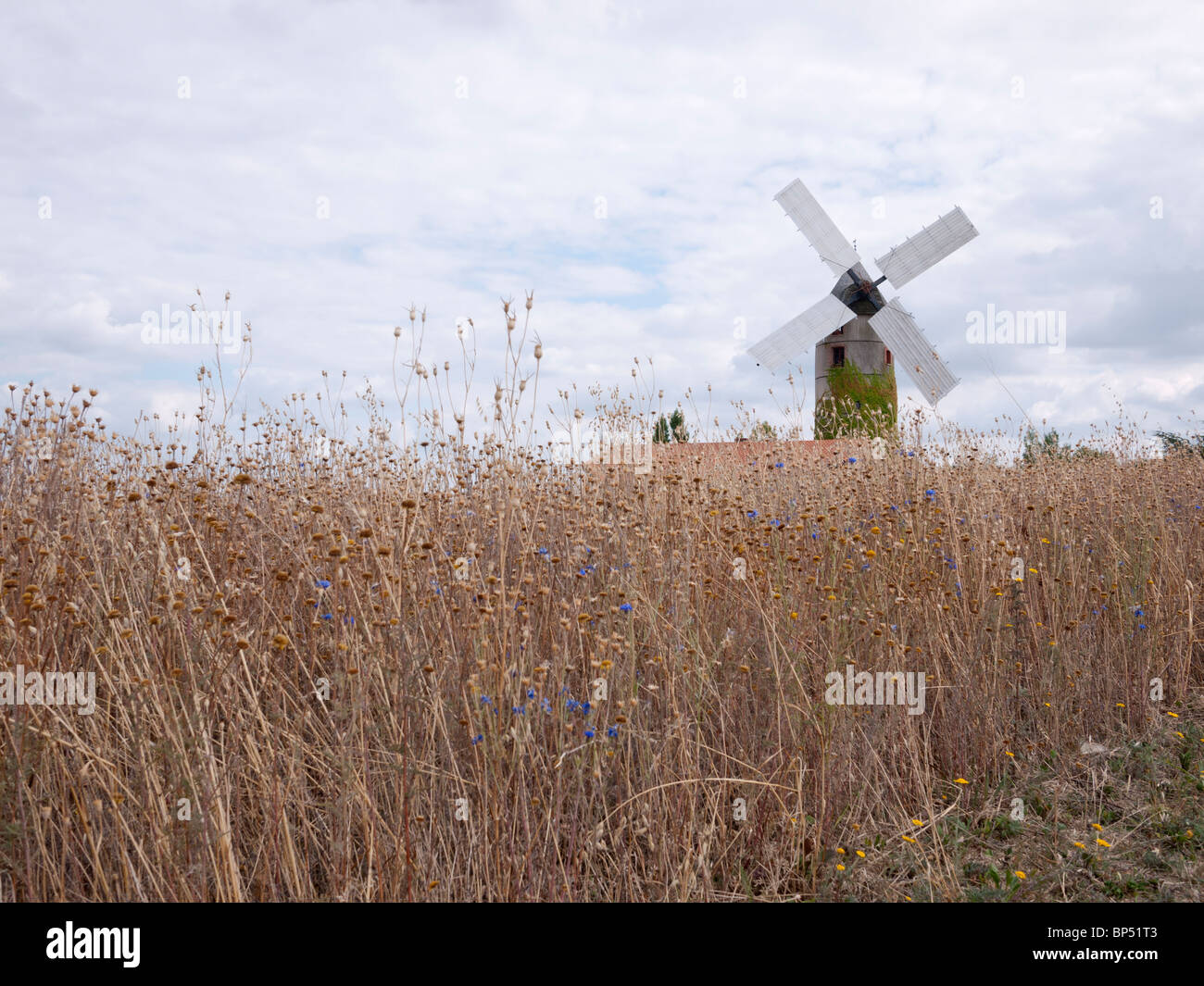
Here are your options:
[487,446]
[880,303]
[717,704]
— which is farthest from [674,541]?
[880,303]

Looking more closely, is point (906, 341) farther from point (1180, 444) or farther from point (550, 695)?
point (550, 695)

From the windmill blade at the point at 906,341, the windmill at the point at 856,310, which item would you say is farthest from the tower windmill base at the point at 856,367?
the windmill blade at the point at 906,341

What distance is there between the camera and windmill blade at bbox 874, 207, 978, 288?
16.8 meters

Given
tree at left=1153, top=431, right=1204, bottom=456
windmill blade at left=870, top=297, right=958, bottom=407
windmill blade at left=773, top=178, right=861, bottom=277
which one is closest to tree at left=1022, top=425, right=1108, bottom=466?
tree at left=1153, top=431, right=1204, bottom=456

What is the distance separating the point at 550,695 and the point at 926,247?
16.8 metres

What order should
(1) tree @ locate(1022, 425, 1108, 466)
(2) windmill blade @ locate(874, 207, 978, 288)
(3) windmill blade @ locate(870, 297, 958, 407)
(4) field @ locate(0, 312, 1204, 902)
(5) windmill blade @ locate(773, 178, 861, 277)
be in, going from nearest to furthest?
(4) field @ locate(0, 312, 1204, 902) → (1) tree @ locate(1022, 425, 1108, 466) → (3) windmill blade @ locate(870, 297, 958, 407) → (2) windmill blade @ locate(874, 207, 978, 288) → (5) windmill blade @ locate(773, 178, 861, 277)

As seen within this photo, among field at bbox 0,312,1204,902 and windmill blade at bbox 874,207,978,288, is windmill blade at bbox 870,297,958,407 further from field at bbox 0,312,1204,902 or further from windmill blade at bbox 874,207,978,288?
field at bbox 0,312,1204,902

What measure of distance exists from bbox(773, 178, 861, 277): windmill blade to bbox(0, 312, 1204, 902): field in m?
14.0

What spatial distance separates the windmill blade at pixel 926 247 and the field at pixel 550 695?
13.7 meters

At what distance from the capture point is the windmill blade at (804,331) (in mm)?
17469

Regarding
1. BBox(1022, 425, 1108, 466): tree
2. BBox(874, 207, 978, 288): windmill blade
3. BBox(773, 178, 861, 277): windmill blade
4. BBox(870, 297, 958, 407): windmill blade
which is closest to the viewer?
BBox(1022, 425, 1108, 466): tree

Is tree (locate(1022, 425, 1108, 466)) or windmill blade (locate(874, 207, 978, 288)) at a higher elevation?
windmill blade (locate(874, 207, 978, 288))

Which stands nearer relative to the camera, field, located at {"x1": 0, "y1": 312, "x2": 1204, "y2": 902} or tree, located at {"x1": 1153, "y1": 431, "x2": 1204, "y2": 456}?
field, located at {"x1": 0, "y1": 312, "x2": 1204, "y2": 902}

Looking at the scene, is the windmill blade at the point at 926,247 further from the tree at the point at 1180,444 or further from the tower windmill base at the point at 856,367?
the tree at the point at 1180,444
